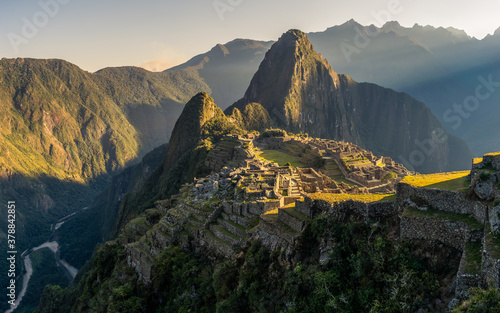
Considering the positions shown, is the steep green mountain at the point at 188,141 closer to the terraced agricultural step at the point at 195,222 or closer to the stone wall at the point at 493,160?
the terraced agricultural step at the point at 195,222

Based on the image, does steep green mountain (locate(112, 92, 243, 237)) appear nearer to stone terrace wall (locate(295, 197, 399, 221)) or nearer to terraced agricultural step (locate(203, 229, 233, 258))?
terraced agricultural step (locate(203, 229, 233, 258))

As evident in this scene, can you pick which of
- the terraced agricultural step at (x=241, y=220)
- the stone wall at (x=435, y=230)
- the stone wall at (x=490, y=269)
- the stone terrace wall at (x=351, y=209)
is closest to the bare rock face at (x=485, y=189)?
the stone wall at (x=435, y=230)

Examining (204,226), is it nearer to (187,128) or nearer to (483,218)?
(483,218)

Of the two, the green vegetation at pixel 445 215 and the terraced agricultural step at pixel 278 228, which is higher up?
the green vegetation at pixel 445 215

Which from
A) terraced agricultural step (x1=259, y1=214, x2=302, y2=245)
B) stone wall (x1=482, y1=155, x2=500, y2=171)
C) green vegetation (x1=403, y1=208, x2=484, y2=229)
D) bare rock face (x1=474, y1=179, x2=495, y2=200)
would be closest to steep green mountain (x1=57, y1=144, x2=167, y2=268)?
terraced agricultural step (x1=259, y1=214, x2=302, y2=245)

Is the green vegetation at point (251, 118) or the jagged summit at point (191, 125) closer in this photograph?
the jagged summit at point (191, 125)

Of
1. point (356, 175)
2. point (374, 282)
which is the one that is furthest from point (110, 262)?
point (356, 175)
